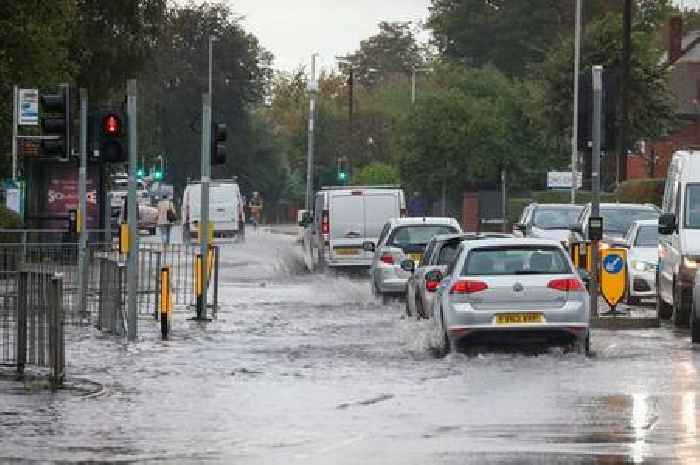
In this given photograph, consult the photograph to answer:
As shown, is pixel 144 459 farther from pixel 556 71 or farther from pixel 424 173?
pixel 424 173

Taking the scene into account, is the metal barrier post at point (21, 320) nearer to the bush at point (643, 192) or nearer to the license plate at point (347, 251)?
the license plate at point (347, 251)

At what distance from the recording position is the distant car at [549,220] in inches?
1841

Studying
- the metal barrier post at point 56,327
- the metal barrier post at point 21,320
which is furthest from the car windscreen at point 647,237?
the metal barrier post at point 56,327

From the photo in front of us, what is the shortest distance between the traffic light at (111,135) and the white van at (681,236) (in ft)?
25.3

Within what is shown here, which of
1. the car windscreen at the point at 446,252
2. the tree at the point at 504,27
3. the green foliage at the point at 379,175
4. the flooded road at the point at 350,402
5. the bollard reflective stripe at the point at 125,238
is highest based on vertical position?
the tree at the point at 504,27

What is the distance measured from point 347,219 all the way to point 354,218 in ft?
0.55

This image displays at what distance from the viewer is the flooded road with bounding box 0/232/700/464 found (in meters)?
15.1

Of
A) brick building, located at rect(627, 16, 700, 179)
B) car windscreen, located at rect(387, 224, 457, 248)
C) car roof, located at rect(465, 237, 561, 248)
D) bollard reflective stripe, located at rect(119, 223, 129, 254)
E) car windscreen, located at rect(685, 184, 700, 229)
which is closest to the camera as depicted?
car roof, located at rect(465, 237, 561, 248)

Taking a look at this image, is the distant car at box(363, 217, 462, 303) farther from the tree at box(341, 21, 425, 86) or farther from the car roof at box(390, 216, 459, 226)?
the tree at box(341, 21, 425, 86)

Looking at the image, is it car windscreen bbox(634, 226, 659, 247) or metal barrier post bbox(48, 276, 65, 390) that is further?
car windscreen bbox(634, 226, 659, 247)

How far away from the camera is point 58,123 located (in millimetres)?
31125

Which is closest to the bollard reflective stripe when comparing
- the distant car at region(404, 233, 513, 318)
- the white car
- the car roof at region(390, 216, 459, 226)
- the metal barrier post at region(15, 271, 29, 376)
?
the distant car at region(404, 233, 513, 318)

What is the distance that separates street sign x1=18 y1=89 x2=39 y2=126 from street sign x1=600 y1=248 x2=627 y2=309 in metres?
17.2

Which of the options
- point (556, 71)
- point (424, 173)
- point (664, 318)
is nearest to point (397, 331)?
point (664, 318)
